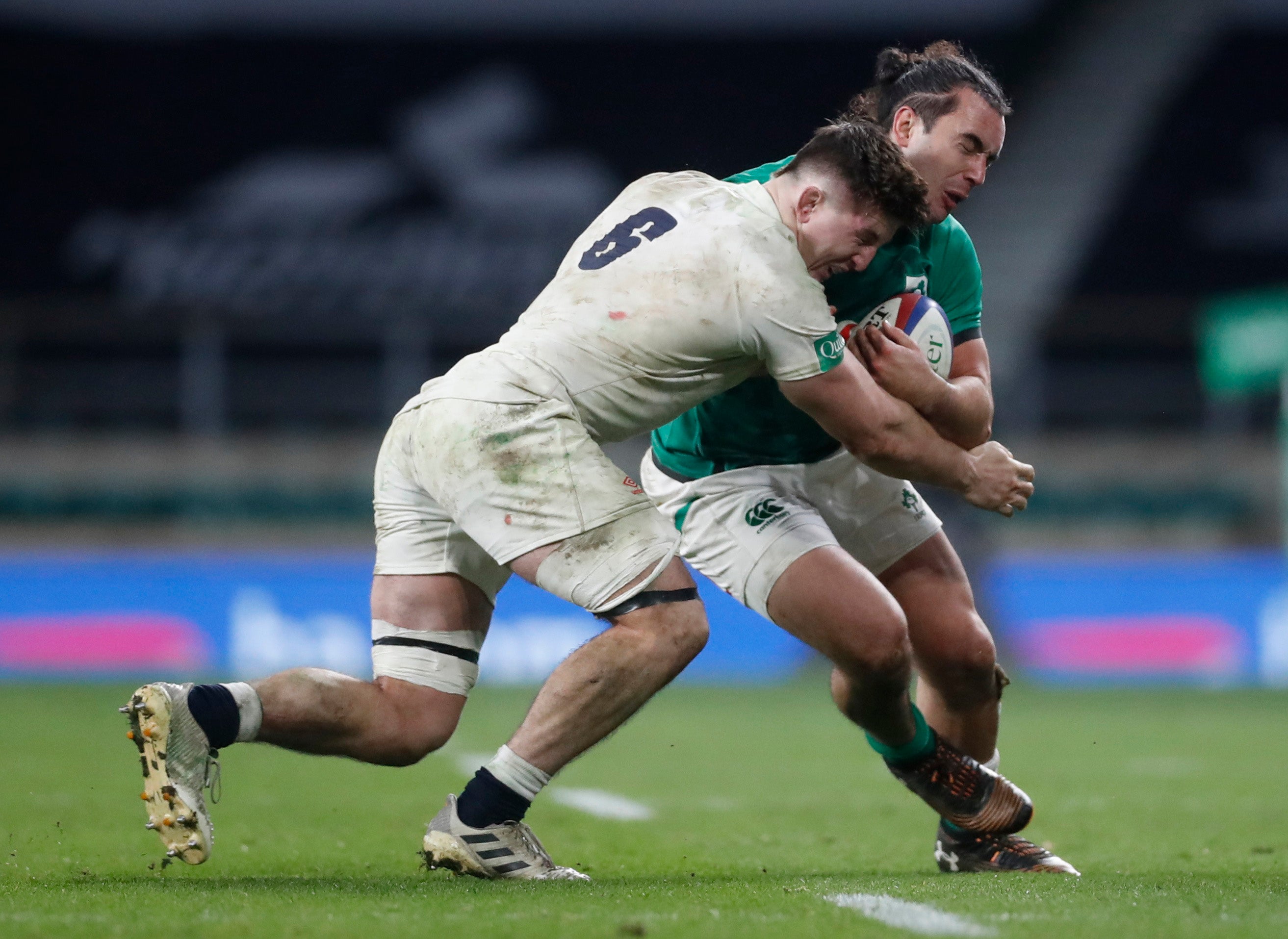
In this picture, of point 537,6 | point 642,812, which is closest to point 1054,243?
point 537,6

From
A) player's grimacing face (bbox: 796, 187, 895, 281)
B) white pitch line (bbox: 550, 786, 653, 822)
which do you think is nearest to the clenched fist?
player's grimacing face (bbox: 796, 187, 895, 281)

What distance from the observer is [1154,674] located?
15914 mm

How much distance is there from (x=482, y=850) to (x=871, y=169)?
1937mm

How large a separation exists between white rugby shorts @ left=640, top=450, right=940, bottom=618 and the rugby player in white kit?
60cm

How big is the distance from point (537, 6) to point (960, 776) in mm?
19171

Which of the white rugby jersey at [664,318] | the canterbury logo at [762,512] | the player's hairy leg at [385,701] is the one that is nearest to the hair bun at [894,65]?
the white rugby jersey at [664,318]

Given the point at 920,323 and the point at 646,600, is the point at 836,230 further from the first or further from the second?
the point at 646,600

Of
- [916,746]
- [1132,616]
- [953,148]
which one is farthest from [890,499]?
[1132,616]

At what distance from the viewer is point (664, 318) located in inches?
164

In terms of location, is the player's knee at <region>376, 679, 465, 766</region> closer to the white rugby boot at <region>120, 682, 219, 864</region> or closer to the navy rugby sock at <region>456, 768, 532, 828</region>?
the navy rugby sock at <region>456, 768, 532, 828</region>

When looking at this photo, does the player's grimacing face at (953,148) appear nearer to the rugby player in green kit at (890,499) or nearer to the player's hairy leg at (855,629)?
the rugby player in green kit at (890,499)

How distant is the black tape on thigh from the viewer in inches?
166

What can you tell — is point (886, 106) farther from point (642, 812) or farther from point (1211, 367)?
point (1211, 367)

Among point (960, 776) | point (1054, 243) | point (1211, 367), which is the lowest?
point (960, 776)
